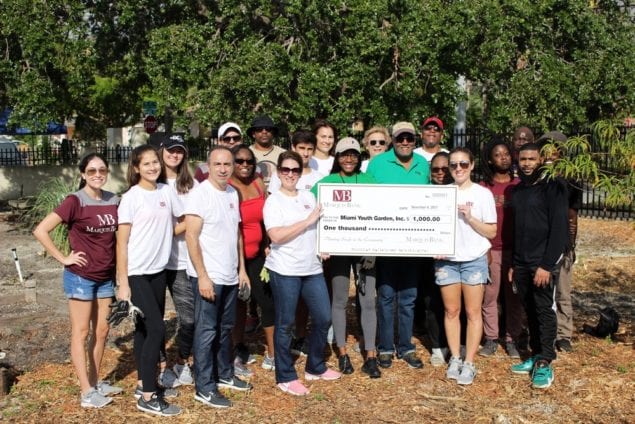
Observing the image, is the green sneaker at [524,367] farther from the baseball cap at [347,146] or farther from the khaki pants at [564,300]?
the baseball cap at [347,146]

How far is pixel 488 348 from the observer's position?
6895mm

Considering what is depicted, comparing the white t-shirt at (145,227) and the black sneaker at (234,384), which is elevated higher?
the white t-shirt at (145,227)

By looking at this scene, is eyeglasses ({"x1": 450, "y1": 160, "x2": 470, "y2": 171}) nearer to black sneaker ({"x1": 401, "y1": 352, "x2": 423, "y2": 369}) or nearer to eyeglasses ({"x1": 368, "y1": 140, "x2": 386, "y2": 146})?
eyeglasses ({"x1": 368, "y1": 140, "x2": 386, "y2": 146})

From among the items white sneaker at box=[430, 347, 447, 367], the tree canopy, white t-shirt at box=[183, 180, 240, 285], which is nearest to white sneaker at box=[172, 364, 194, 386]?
white t-shirt at box=[183, 180, 240, 285]

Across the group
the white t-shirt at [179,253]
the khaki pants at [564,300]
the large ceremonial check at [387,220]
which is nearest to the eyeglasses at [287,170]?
the large ceremonial check at [387,220]

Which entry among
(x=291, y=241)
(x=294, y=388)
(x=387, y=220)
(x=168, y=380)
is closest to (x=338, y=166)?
(x=387, y=220)

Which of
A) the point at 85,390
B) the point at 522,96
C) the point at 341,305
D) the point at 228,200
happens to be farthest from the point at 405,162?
the point at 522,96

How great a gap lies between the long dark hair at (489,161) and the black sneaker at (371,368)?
74.9 inches

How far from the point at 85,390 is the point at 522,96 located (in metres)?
13.0

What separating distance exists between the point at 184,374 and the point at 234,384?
0.48 metres

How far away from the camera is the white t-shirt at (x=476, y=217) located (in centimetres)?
600

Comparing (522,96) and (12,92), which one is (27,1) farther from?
(522,96)

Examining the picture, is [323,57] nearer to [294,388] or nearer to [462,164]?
[462,164]

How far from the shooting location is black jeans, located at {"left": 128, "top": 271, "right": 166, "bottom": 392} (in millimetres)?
5367
